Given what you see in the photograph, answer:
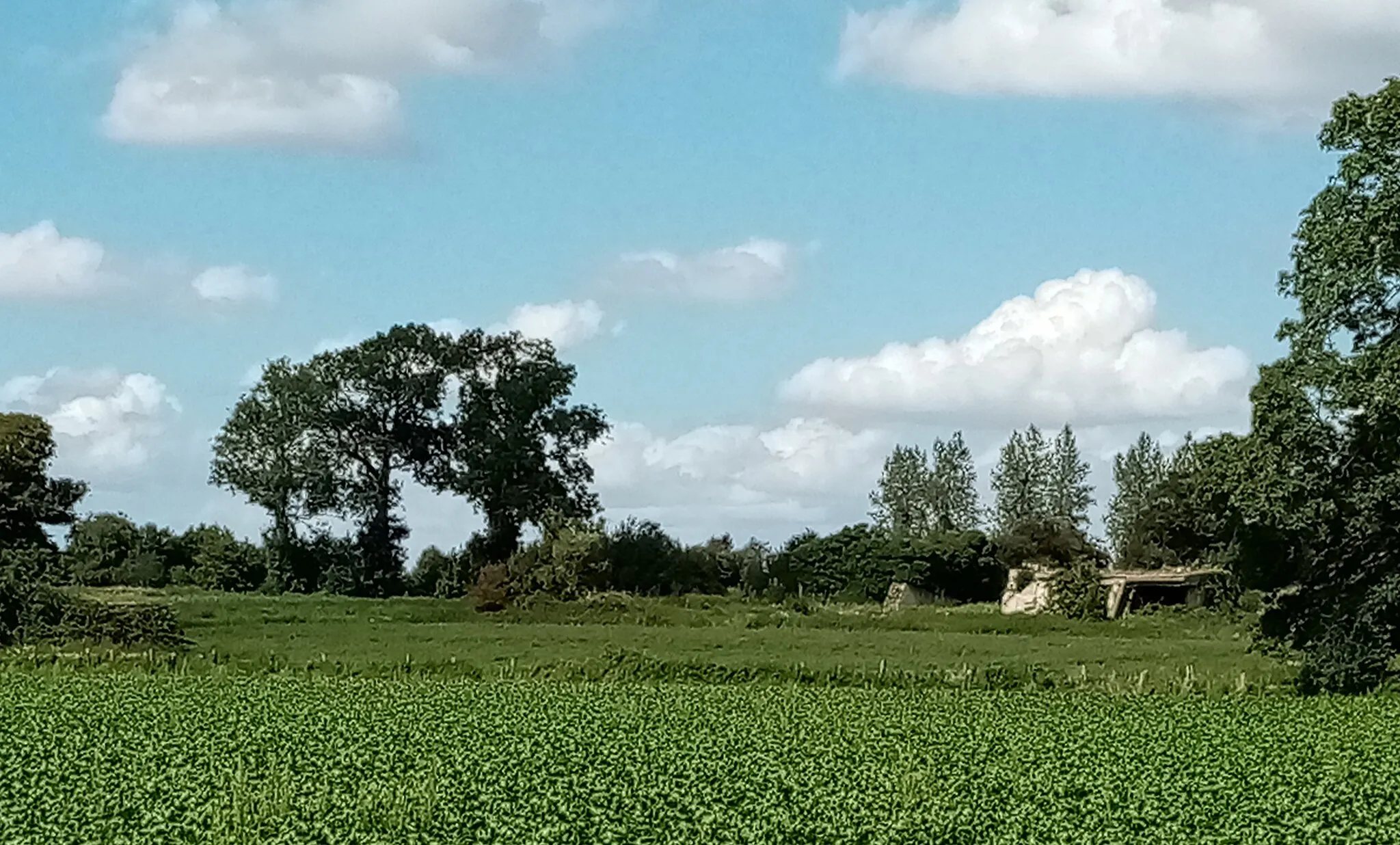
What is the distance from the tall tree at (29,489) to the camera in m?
48.2

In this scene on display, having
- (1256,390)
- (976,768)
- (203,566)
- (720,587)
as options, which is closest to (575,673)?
(1256,390)

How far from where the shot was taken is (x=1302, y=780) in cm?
2138

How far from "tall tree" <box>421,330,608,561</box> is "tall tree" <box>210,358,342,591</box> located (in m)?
4.73

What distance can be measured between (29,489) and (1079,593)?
37971 mm

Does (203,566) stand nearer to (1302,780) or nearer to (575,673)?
(575,673)

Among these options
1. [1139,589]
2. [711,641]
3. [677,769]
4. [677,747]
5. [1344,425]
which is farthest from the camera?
[1139,589]

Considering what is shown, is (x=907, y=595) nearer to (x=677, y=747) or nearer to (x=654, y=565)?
(x=654, y=565)

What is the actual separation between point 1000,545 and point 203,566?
1423 inches

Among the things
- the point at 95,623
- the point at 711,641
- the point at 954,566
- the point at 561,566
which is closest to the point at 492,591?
the point at 561,566

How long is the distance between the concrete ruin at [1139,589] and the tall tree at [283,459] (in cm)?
3032

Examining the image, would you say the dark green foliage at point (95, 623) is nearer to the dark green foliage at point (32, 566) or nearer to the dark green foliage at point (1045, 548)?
the dark green foliage at point (32, 566)

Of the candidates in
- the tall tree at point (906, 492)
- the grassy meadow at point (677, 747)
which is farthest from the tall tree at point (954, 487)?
the grassy meadow at point (677, 747)

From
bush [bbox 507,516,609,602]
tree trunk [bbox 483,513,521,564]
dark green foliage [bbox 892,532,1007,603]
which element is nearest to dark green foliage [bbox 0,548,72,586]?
bush [bbox 507,516,609,602]

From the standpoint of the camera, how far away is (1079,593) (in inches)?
2694
